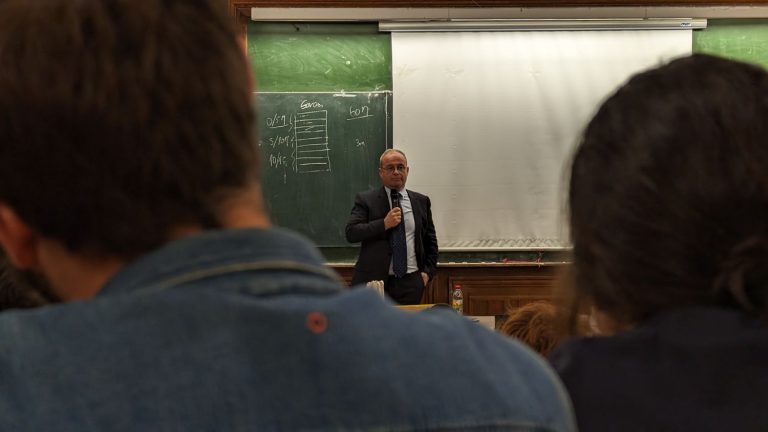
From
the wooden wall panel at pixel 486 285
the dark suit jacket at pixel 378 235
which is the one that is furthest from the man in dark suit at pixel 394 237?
the wooden wall panel at pixel 486 285

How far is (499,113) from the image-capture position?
498 centimetres

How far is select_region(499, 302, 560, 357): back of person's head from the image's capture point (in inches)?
64.6

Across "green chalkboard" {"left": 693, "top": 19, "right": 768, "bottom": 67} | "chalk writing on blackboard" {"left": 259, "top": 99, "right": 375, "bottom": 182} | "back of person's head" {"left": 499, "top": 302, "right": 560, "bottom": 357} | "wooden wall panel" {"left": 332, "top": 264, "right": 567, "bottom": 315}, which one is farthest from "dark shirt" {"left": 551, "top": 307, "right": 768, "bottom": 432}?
"green chalkboard" {"left": 693, "top": 19, "right": 768, "bottom": 67}

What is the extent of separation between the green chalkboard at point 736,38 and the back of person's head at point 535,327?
4.16 m

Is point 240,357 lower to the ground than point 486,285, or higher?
higher

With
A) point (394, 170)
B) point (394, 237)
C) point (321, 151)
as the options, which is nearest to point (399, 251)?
point (394, 237)

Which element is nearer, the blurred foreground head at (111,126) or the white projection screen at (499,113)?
the blurred foreground head at (111,126)

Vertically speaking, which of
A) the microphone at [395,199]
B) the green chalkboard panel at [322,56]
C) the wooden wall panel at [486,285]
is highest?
the green chalkboard panel at [322,56]

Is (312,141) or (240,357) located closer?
(240,357)

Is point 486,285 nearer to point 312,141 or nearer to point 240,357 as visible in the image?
point 312,141

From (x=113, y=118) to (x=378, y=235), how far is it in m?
3.72

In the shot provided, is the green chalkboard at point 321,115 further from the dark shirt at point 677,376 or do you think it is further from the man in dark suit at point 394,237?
the dark shirt at point 677,376

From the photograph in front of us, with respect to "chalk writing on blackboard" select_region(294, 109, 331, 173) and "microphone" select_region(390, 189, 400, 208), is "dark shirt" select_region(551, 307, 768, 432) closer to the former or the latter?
"microphone" select_region(390, 189, 400, 208)

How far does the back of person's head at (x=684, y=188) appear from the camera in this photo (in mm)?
731
